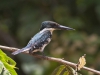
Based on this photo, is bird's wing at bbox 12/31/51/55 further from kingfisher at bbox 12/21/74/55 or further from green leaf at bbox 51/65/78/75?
green leaf at bbox 51/65/78/75

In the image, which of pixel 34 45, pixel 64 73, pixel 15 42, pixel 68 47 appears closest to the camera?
pixel 64 73

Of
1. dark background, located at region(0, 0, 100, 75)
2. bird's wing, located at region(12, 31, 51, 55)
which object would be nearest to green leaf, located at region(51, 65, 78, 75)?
bird's wing, located at region(12, 31, 51, 55)

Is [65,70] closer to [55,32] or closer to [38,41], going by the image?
[38,41]

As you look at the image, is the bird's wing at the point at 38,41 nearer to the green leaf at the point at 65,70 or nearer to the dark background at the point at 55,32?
the green leaf at the point at 65,70

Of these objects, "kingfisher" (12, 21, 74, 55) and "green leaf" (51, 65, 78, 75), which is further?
"kingfisher" (12, 21, 74, 55)

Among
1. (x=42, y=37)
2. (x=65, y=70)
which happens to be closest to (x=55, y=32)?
A: (x=42, y=37)

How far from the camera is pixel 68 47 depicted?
3.72 m

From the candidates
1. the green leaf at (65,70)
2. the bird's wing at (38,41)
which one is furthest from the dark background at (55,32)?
the green leaf at (65,70)

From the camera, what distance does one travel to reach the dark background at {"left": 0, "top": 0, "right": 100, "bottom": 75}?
3.59 meters

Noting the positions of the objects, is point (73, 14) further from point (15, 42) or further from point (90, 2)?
point (15, 42)

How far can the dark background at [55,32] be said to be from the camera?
359 centimetres

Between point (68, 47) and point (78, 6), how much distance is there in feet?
1.80

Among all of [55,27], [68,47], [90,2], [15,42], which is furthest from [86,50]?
[55,27]

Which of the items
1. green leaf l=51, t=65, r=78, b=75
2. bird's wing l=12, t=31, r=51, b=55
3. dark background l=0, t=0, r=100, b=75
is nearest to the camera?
green leaf l=51, t=65, r=78, b=75
